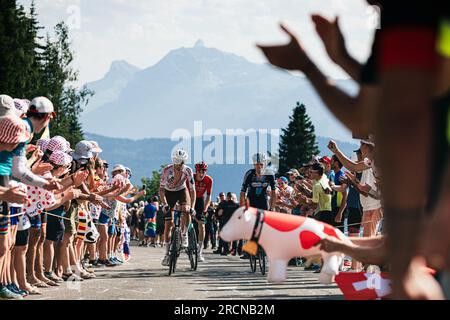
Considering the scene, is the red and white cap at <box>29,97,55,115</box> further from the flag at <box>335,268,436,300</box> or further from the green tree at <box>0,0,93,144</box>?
the green tree at <box>0,0,93,144</box>

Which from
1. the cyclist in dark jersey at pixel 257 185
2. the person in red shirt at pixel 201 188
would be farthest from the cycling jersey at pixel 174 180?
the person in red shirt at pixel 201 188

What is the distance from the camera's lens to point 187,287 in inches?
522

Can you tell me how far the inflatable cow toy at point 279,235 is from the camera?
3521 mm

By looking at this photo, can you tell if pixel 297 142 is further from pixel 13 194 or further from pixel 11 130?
pixel 13 194

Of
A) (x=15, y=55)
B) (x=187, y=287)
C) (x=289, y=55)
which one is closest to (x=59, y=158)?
(x=187, y=287)

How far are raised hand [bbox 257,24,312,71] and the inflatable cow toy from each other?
1.82m

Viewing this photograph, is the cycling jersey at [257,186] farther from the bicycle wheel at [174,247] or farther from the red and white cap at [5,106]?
the red and white cap at [5,106]

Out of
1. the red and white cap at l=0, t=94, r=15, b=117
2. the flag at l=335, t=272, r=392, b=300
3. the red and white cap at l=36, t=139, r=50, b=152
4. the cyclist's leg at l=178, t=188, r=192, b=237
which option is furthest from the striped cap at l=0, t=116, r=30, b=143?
the cyclist's leg at l=178, t=188, r=192, b=237

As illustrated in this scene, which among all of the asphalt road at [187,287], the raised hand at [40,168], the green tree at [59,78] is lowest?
the asphalt road at [187,287]

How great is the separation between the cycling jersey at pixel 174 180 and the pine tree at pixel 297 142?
373 ft

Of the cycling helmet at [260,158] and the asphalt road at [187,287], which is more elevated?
the cycling helmet at [260,158]

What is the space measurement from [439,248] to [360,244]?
63.2 inches

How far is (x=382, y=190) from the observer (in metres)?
1.27

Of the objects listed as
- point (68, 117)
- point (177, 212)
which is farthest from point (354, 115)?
point (68, 117)
